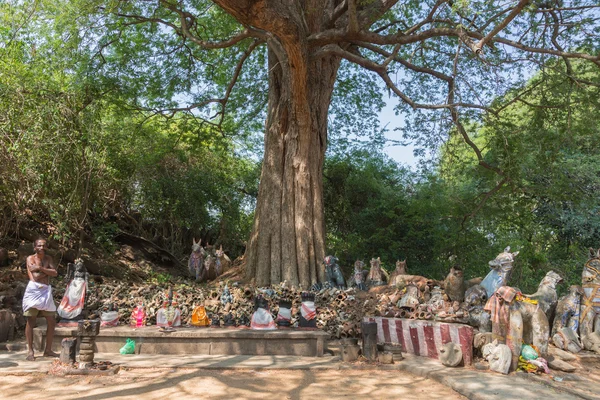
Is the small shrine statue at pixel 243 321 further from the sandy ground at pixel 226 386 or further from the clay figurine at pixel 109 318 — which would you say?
the clay figurine at pixel 109 318

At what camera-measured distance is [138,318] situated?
8188 mm

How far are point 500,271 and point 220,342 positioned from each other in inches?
180

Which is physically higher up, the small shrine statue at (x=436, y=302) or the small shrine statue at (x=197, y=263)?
the small shrine statue at (x=197, y=263)

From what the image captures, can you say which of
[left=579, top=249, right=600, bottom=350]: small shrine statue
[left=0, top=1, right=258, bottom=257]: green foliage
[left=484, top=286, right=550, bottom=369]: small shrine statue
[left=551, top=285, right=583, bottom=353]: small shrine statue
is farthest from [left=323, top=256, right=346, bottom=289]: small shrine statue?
[left=0, top=1, right=258, bottom=257]: green foliage

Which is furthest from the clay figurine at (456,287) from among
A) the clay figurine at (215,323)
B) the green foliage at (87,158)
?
the green foliage at (87,158)

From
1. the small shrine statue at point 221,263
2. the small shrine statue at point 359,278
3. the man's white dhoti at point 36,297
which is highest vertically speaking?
the small shrine statue at point 221,263

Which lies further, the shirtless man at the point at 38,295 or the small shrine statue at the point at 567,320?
the small shrine statue at the point at 567,320

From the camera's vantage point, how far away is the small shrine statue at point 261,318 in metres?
7.64

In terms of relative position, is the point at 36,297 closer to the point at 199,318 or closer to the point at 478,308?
the point at 199,318

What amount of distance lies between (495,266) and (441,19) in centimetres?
649

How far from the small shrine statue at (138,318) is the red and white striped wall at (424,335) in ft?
12.5

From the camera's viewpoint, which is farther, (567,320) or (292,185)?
(292,185)

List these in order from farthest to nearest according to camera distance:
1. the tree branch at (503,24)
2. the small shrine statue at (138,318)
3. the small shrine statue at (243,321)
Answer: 1. the small shrine statue at (138,318)
2. the small shrine statue at (243,321)
3. the tree branch at (503,24)

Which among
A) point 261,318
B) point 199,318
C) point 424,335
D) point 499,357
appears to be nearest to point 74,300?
point 199,318
